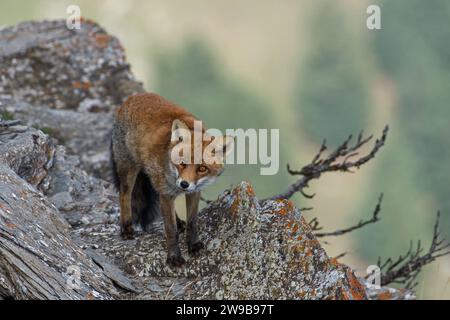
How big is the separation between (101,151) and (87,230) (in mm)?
4597

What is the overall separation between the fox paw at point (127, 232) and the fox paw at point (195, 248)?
35.5 inches

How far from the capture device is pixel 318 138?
56688mm

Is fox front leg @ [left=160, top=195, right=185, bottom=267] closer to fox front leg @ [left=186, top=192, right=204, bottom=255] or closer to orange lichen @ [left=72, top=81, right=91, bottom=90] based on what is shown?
fox front leg @ [left=186, top=192, right=204, bottom=255]

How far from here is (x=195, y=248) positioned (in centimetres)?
875

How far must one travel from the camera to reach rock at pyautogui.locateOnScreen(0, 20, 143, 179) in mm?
15062

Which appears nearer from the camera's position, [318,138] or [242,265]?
[242,265]

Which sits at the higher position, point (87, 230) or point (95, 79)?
point (95, 79)

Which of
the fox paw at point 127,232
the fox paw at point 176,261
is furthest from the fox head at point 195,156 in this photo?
the fox paw at point 127,232

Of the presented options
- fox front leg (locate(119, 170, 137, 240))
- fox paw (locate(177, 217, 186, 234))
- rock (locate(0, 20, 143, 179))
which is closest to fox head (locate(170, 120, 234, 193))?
fox paw (locate(177, 217, 186, 234))

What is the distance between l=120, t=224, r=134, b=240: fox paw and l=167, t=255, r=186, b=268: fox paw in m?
0.86
